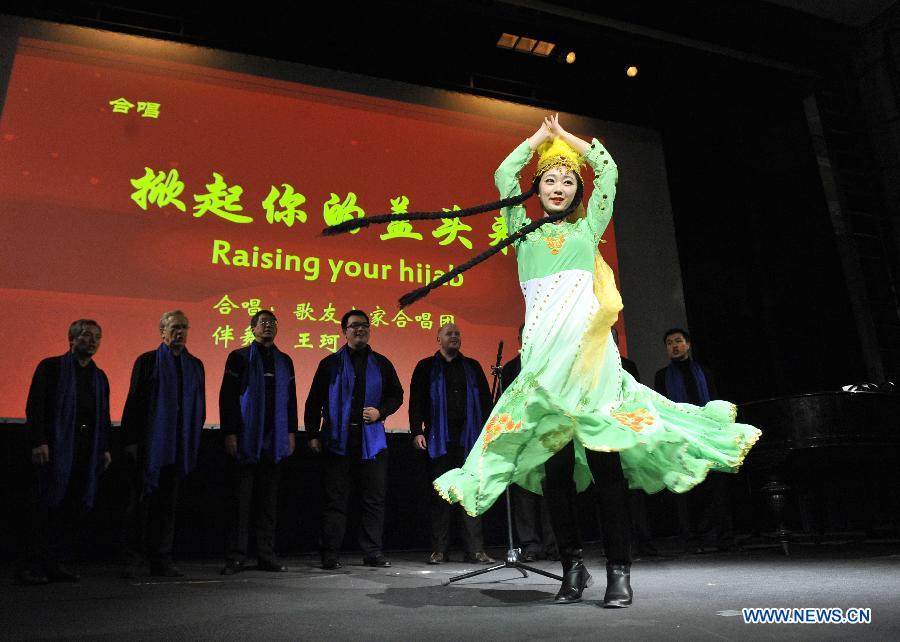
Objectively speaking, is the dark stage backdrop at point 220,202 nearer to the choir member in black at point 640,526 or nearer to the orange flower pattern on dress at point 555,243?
the choir member in black at point 640,526

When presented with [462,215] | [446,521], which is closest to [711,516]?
[446,521]

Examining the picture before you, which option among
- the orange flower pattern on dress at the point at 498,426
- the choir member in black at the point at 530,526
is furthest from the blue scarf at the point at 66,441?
the orange flower pattern on dress at the point at 498,426

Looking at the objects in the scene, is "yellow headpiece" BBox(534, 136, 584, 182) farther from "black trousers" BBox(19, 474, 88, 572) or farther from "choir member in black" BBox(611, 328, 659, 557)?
"black trousers" BBox(19, 474, 88, 572)

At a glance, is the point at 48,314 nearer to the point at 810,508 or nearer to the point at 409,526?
the point at 409,526

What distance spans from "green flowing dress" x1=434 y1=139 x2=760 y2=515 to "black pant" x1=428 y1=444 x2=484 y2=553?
5.92ft

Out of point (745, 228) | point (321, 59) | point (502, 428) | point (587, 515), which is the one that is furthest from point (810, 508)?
point (321, 59)

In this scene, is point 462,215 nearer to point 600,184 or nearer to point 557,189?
point 557,189

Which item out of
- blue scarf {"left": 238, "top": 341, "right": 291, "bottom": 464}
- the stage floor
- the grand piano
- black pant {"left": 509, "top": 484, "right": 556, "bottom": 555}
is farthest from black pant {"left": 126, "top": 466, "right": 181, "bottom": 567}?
the grand piano

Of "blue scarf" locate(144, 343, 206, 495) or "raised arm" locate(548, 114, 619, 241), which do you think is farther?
"blue scarf" locate(144, 343, 206, 495)

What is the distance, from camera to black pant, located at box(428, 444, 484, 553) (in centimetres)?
382

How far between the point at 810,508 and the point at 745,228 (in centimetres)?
248

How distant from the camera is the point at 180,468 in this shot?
3.46 meters

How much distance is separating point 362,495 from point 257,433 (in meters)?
0.74

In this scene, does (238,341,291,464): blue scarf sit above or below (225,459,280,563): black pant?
above
